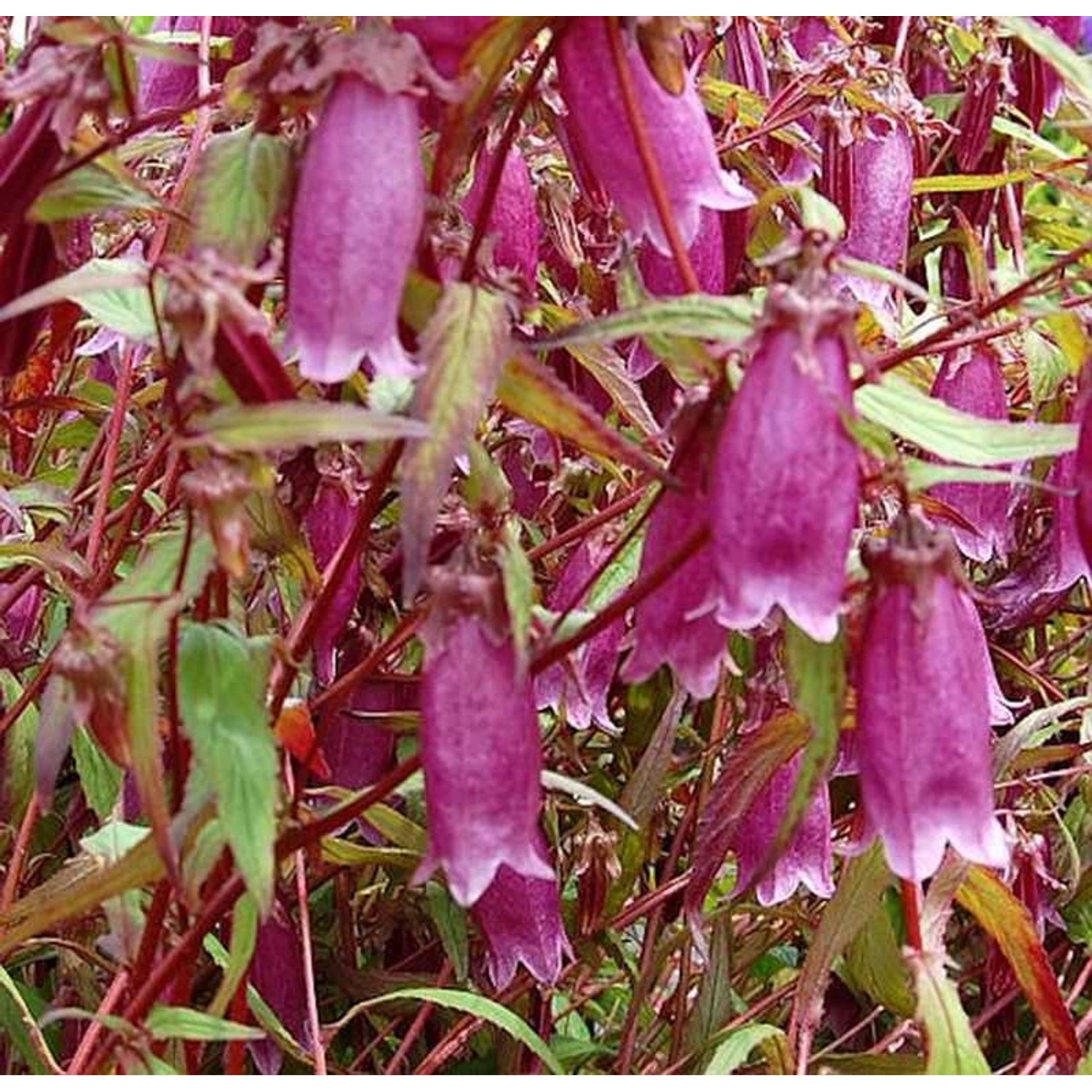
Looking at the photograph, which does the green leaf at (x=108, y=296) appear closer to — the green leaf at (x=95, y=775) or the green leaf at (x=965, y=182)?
the green leaf at (x=95, y=775)

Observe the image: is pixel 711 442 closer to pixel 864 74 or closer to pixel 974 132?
pixel 864 74

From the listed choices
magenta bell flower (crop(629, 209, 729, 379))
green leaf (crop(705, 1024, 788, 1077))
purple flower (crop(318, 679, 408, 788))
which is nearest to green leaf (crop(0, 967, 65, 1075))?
purple flower (crop(318, 679, 408, 788))

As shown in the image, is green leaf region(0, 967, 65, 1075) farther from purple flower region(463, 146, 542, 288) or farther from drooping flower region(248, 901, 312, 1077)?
purple flower region(463, 146, 542, 288)

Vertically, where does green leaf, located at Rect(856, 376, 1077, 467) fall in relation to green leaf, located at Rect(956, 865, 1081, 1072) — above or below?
above

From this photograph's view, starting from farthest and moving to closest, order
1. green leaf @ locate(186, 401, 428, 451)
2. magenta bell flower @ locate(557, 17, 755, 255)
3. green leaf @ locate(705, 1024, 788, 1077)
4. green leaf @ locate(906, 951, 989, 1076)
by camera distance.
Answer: green leaf @ locate(705, 1024, 788, 1077)
green leaf @ locate(906, 951, 989, 1076)
magenta bell flower @ locate(557, 17, 755, 255)
green leaf @ locate(186, 401, 428, 451)

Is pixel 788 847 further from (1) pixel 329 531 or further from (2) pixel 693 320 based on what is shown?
(2) pixel 693 320

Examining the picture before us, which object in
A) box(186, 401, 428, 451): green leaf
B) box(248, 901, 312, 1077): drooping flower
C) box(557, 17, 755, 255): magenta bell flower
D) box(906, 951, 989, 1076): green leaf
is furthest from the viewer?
box(248, 901, 312, 1077): drooping flower

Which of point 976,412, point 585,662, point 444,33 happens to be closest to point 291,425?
point 444,33
